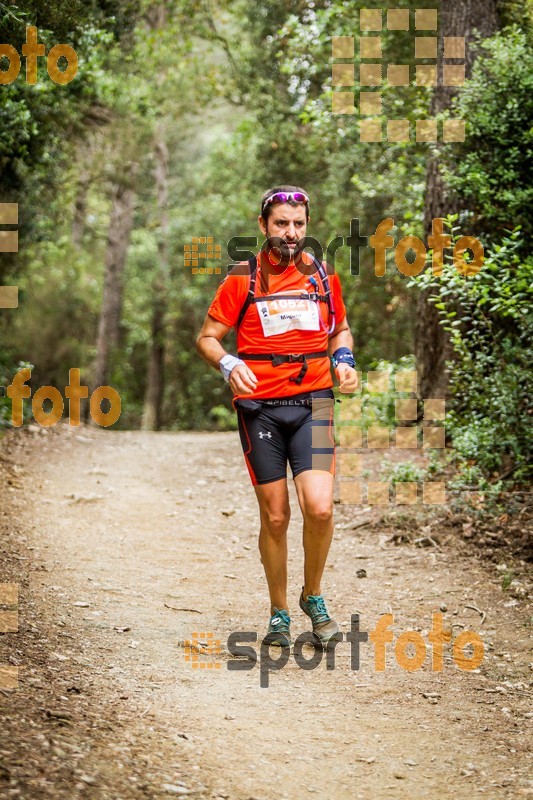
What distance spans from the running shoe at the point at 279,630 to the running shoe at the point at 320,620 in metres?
0.14

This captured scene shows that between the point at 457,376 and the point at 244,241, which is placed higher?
the point at 244,241

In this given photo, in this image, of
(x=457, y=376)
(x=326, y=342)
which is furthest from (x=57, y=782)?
(x=457, y=376)

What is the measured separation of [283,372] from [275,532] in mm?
868

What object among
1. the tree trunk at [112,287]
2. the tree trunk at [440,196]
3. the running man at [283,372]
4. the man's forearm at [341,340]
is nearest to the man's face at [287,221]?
the running man at [283,372]

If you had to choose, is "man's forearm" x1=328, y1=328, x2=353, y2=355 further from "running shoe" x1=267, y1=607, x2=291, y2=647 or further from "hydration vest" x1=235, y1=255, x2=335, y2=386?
"running shoe" x1=267, y1=607, x2=291, y2=647

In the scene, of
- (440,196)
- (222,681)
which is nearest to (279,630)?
(222,681)

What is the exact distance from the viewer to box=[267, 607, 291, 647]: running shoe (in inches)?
182

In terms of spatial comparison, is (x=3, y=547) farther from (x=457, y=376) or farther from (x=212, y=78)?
(x=212, y=78)

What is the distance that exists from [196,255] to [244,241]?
10.9ft

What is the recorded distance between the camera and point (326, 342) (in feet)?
15.1

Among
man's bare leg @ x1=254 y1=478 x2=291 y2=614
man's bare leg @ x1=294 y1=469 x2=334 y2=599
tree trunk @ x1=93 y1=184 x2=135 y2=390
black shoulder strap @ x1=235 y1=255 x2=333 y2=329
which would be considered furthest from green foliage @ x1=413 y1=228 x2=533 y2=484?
tree trunk @ x1=93 y1=184 x2=135 y2=390

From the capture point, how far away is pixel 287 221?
4.53 metres

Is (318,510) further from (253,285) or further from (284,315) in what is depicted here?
(253,285)

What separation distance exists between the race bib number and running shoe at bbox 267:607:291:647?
5.11 feet
